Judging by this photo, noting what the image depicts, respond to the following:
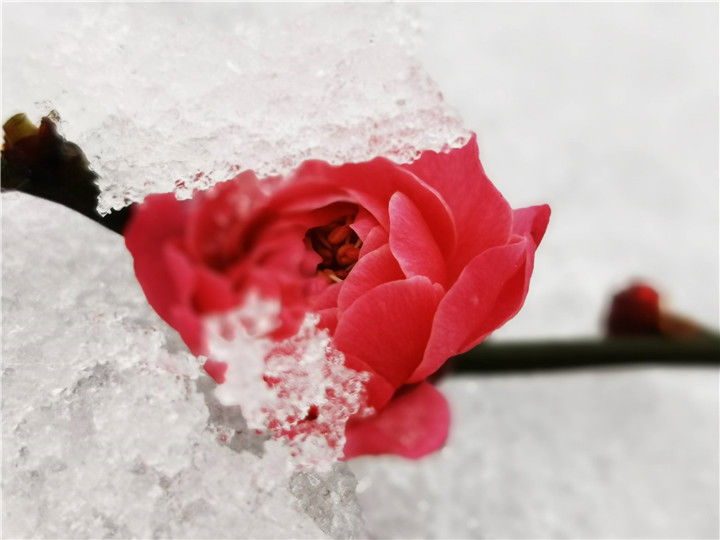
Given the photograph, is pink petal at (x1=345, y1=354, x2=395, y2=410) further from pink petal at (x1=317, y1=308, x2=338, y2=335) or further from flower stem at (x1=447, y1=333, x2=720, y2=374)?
flower stem at (x1=447, y1=333, x2=720, y2=374)

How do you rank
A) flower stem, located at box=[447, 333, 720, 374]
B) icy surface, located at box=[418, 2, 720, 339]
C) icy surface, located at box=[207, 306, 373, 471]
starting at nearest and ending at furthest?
icy surface, located at box=[207, 306, 373, 471] → flower stem, located at box=[447, 333, 720, 374] → icy surface, located at box=[418, 2, 720, 339]

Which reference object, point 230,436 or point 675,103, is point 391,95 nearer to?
point 230,436

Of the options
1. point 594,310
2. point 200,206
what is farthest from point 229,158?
point 594,310

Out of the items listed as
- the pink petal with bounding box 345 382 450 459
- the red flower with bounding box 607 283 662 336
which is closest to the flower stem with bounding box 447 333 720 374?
the red flower with bounding box 607 283 662 336

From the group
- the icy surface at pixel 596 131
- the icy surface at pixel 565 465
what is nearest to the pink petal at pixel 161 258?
the icy surface at pixel 565 465

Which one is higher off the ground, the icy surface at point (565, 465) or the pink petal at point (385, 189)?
the pink petal at point (385, 189)

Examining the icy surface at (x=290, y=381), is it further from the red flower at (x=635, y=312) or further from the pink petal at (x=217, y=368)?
the red flower at (x=635, y=312)
